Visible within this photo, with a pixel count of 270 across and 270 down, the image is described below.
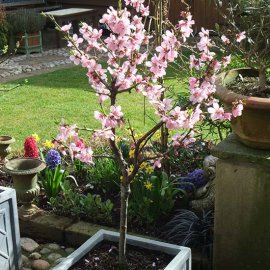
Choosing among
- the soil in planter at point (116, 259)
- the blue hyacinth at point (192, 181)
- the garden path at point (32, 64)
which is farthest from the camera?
the garden path at point (32, 64)

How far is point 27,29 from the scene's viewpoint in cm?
1107

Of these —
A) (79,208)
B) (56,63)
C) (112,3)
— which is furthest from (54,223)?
(112,3)

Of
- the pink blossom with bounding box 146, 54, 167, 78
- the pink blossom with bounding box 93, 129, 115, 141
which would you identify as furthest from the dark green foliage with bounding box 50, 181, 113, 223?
the pink blossom with bounding box 146, 54, 167, 78

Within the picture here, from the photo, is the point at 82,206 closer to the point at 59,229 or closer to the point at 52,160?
the point at 59,229

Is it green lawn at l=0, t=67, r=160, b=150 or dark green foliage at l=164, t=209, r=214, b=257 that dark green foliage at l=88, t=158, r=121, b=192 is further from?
green lawn at l=0, t=67, r=160, b=150

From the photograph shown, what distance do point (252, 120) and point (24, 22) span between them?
29.2ft

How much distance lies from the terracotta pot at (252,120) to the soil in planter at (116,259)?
0.85 m

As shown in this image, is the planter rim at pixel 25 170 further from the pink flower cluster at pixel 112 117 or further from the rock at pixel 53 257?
the pink flower cluster at pixel 112 117

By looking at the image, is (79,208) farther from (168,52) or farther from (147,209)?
(168,52)

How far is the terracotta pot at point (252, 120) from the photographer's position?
2.87 m

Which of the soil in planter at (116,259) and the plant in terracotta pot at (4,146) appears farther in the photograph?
the plant in terracotta pot at (4,146)

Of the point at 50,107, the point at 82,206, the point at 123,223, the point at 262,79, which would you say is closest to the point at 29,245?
the point at 82,206

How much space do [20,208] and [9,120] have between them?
9.31 feet

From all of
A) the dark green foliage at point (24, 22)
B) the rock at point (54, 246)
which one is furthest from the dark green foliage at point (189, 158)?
the dark green foliage at point (24, 22)
